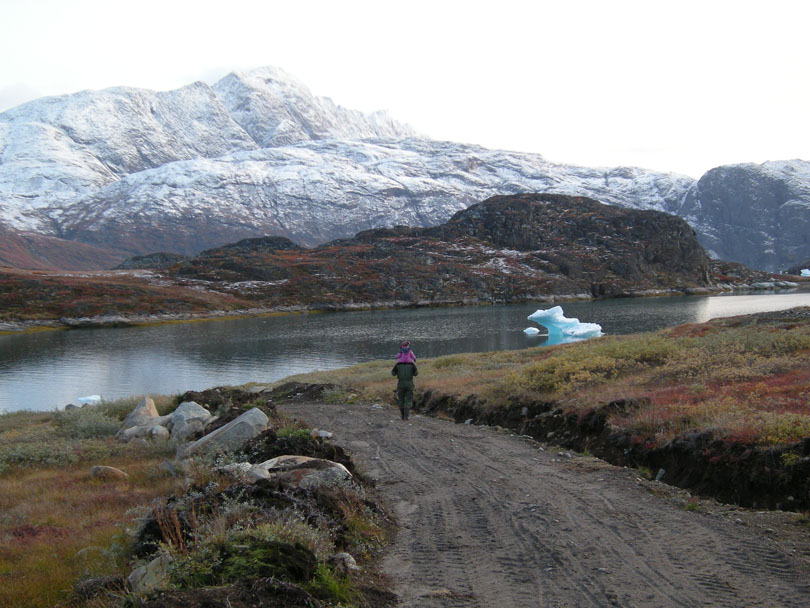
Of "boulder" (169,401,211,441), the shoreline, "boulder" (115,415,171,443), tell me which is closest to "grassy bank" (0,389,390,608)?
"boulder" (169,401,211,441)

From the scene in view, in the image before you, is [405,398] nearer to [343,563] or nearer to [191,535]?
[343,563]

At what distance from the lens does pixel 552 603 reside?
6.53 metres

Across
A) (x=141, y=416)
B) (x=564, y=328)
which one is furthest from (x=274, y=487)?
(x=564, y=328)

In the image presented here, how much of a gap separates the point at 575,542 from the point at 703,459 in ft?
14.0

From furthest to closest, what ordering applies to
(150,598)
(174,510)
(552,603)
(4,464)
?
(4,464), (174,510), (552,603), (150,598)

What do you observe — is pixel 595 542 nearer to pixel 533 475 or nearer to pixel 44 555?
pixel 533 475

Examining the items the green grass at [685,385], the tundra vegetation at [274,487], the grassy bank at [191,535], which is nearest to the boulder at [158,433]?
the tundra vegetation at [274,487]

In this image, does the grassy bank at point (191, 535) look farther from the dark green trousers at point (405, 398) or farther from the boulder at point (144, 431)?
the dark green trousers at point (405, 398)

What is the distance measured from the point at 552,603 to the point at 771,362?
14.2 metres

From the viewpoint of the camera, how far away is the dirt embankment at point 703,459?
929 centimetres

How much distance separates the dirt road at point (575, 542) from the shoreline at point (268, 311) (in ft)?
399

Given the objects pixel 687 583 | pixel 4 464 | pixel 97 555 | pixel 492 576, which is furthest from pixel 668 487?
pixel 4 464

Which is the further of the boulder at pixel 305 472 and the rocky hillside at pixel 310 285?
the rocky hillside at pixel 310 285

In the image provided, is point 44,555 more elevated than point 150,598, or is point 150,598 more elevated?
point 150,598
